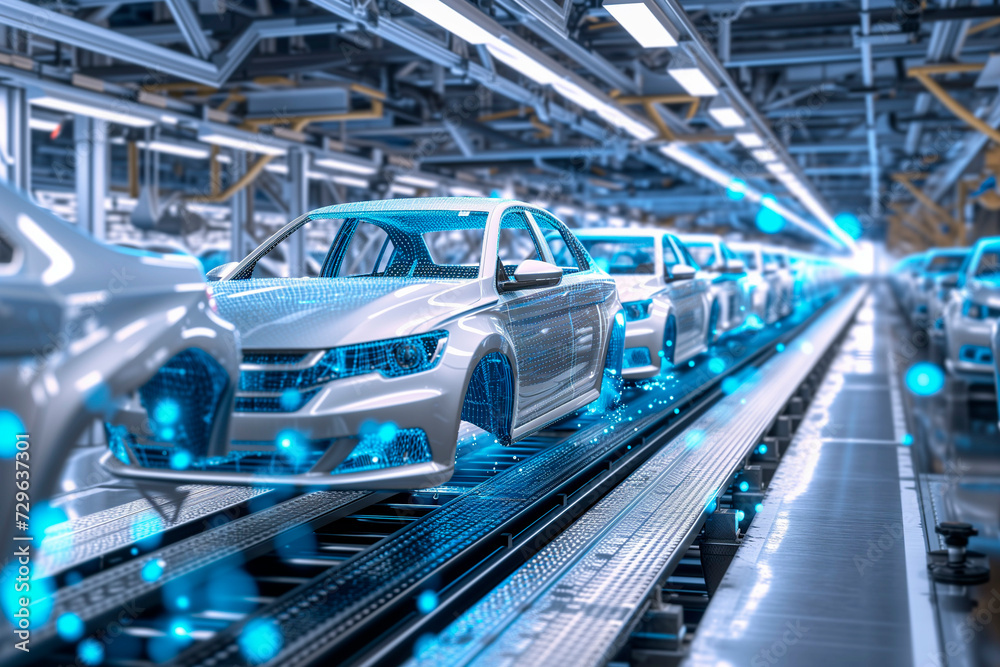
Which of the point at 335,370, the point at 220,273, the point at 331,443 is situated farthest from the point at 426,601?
the point at 220,273

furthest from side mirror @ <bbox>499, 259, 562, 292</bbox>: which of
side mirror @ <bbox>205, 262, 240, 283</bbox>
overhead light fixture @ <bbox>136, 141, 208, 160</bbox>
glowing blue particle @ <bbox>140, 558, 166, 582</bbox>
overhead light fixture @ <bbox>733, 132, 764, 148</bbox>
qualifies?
overhead light fixture @ <bbox>136, 141, 208, 160</bbox>

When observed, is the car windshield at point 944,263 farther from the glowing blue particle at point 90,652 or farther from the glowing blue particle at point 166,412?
the glowing blue particle at point 90,652

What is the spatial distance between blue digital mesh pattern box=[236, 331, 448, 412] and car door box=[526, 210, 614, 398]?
1745 mm

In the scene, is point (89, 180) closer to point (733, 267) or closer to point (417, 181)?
point (733, 267)

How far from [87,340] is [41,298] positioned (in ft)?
0.53

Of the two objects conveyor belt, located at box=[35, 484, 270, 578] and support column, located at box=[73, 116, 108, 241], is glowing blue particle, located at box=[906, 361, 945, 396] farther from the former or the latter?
support column, located at box=[73, 116, 108, 241]

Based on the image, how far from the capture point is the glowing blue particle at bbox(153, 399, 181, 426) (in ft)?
10.7

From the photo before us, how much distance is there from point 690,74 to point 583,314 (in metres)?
4.33

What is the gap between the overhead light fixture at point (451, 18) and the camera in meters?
6.04

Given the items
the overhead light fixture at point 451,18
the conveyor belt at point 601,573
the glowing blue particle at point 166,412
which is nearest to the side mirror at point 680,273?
the conveyor belt at point 601,573

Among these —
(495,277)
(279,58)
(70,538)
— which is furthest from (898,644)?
(279,58)

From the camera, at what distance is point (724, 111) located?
11633 mm

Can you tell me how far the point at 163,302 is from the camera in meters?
2.94

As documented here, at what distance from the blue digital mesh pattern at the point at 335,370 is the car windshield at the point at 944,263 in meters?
15.9
